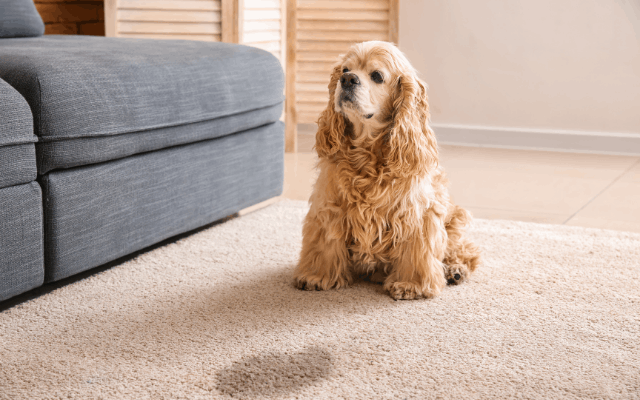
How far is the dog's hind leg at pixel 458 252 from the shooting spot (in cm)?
183

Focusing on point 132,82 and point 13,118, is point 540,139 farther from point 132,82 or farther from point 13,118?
point 13,118

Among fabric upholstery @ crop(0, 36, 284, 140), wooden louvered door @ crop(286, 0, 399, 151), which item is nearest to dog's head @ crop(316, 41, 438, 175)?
fabric upholstery @ crop(0, 36, 284, 140)

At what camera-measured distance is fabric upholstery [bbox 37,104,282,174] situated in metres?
1.62

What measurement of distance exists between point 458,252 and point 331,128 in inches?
20.5

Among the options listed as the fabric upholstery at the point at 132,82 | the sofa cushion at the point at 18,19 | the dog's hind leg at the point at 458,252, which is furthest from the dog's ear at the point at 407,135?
the sofa cushion at the point at 18,19

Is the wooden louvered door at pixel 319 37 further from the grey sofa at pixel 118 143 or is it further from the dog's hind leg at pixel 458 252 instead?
the dog's hind leg at pixel 458 252

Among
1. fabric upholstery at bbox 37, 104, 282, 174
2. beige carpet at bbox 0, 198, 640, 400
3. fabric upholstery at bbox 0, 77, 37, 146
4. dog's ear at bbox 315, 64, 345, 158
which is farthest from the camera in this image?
dog's ear at bbox 315, 64, 345, 158

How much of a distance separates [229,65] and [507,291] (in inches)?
46.7

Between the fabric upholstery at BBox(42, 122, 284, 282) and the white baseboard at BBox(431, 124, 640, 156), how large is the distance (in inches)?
79.6

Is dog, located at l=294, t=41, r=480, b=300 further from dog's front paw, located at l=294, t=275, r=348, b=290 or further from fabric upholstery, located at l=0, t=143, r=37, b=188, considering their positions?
fabric upholstery, located at l=0, t=143, r=37, b=188

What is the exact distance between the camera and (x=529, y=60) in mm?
4047

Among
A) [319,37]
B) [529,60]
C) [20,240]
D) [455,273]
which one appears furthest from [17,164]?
[529,60]

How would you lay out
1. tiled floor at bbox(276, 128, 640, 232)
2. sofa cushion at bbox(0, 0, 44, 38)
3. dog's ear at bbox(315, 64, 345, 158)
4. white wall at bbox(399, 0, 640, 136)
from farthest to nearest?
white wall at bbox(399, 0, 640, 136) < tiled floor at bbox(276, 128, 640, 232) < sofa cushion at bbox(0, 0, 44, 38) < dog's ear at bbox(315, 64, 345, 158)

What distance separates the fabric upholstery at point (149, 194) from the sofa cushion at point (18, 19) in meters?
0.94
